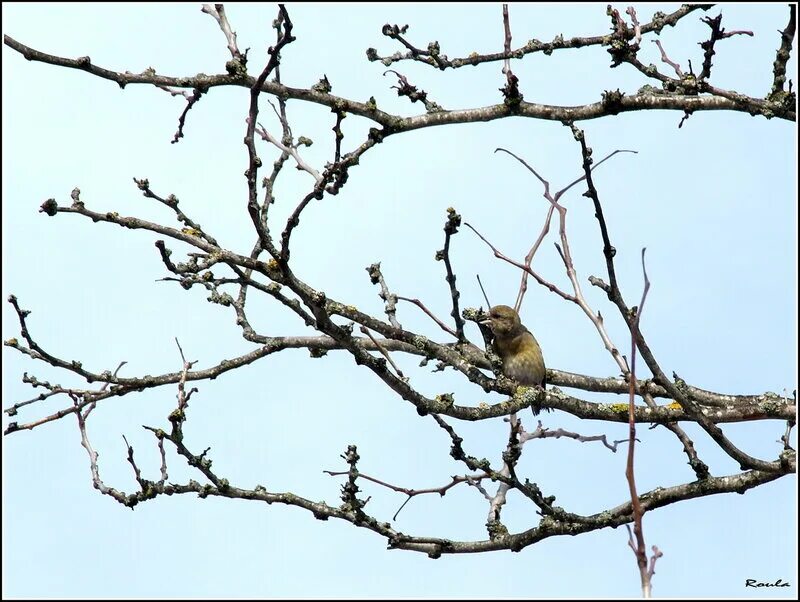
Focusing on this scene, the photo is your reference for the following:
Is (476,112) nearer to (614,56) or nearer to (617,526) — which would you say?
(614,56)

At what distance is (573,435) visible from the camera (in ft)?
20.8

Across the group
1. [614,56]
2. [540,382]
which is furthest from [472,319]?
[614,56]

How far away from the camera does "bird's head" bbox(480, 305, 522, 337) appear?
23.3 ft

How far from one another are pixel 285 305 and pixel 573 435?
2281 millimetres

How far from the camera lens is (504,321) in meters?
7.25

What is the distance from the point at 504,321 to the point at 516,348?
0.61 metres

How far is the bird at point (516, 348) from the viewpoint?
6.33m

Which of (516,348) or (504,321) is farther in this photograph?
(504,321)

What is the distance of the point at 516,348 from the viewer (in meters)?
6.66

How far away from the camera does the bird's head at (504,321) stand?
23.3ft

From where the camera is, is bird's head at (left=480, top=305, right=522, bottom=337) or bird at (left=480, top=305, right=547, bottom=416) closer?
bird at (left=480, top=305, right=547, bottom=416)

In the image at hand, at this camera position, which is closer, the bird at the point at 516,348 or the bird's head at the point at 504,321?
the bird at the point at 516,348

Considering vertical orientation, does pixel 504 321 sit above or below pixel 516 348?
above

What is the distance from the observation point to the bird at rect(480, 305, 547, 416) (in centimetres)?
633
